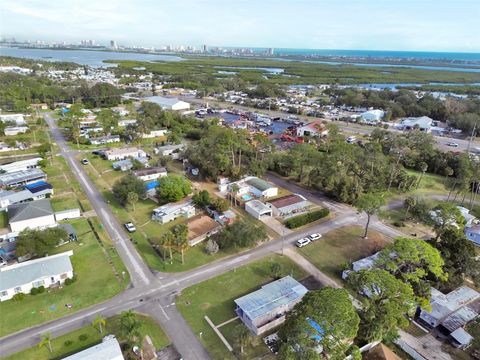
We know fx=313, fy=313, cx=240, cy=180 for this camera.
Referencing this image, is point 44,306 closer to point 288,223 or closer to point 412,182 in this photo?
point 288,223

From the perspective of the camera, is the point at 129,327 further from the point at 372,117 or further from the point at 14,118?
the point at 372,117

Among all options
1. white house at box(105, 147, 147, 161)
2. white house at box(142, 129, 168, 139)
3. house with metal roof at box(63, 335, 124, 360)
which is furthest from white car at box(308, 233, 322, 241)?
white house at box(142, 129, 168, 139)

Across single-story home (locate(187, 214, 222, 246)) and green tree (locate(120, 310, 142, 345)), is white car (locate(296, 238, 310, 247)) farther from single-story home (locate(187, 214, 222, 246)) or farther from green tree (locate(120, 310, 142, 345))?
green tree (locate(120, 310, 142, 345))

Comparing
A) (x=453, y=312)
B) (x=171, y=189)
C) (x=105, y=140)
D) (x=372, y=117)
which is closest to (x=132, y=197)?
(x=171, y=189)

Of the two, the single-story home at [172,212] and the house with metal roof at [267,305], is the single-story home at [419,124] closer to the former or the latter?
the single-story home at [172,212]

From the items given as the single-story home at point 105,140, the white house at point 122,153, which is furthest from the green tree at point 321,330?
the single-story home at point 105,140
